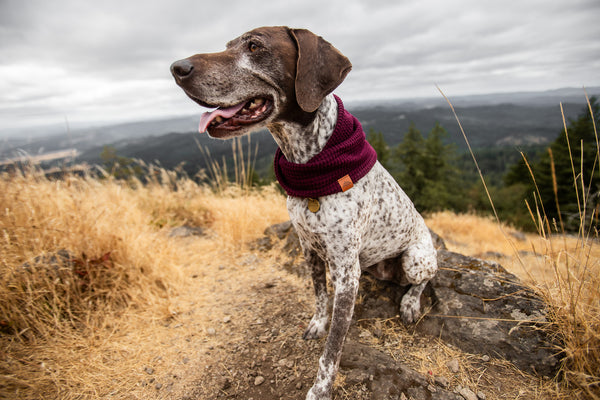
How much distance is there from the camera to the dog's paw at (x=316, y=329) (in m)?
2.68

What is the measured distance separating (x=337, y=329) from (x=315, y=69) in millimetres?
1715

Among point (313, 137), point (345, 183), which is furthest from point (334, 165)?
point (313, 137)

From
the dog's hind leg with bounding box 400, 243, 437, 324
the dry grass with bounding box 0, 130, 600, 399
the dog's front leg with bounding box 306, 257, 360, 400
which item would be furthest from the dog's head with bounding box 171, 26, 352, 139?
the dry grass with bounding box 0, 130, 600, 399

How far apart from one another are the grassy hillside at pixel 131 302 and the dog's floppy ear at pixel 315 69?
4.86 feet

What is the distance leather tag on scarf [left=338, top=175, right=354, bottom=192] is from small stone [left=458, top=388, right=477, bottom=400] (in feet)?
5.19

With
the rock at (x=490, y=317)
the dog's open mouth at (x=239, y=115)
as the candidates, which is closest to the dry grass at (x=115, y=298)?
the rock at (x=490, y=317)

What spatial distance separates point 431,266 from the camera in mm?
2553

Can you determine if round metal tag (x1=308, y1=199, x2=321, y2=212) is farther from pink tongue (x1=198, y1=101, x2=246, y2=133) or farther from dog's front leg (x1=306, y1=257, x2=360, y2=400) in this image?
pink tongue (x1=198, y1=101, x2=246, y2=133)

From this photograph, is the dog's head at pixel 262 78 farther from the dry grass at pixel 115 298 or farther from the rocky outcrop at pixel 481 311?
the rocky outcrop at pixel 481 311

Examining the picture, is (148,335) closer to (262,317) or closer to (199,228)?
(262,317)

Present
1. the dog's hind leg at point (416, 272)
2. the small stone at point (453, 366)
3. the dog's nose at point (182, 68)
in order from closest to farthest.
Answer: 1. the dog's nose at point (182, 68)
2. the small stone at point (453, 366)
3. the dog's hind leg at point (416, 272)

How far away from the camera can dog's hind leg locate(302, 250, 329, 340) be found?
2643mm

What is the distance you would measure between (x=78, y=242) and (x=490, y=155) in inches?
5155

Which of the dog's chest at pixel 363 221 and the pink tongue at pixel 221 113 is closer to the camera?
the pink tongue at pixel 221 113
